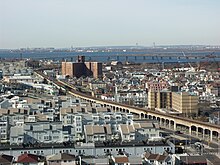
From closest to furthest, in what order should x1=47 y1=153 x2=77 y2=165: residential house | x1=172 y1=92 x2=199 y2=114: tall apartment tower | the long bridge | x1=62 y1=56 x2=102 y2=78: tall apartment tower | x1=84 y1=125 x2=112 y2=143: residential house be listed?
x1=47 y1=153 x2=77 y2=165: residential house, x1=84 y1=125 x2=112 y2=143: residential house, the long bridge, x1=172 y1=92 x2=199 y2=114: tall apartment tower, x1=62 y1=56 x2=102 y2=78: tall apartment tower

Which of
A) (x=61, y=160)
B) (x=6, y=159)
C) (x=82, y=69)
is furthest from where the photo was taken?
(x=82, y=69)

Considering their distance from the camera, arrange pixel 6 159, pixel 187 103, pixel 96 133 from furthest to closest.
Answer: pixel 187 103 → pixel 96 133 → pixel 6 159

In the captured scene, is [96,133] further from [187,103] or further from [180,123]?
[187,103]

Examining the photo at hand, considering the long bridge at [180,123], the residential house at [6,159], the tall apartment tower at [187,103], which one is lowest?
the long bridge at [180,123]

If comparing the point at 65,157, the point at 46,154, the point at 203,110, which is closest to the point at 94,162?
the point at 65,157

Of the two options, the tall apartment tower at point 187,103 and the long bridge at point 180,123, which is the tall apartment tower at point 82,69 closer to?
the long bridge at point 180,123

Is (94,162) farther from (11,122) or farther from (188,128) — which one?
(188,128)

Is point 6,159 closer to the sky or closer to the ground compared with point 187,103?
closer to the sky

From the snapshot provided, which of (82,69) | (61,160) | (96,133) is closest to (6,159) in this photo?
(61,160)

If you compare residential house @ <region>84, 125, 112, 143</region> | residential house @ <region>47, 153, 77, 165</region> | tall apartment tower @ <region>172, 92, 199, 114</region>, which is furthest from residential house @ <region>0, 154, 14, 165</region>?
tall apartment tower @ <region>172, 92, 199, 114</region>

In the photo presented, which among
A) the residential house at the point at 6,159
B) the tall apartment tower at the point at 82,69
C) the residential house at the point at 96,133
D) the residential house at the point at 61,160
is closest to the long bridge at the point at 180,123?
the residential house at the point at 96,133

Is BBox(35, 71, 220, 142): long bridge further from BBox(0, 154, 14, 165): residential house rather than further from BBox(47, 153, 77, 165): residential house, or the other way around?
BBox(0, 154, 14, 165): residential house

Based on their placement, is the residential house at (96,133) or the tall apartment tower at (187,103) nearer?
the residential house at (96,133)
